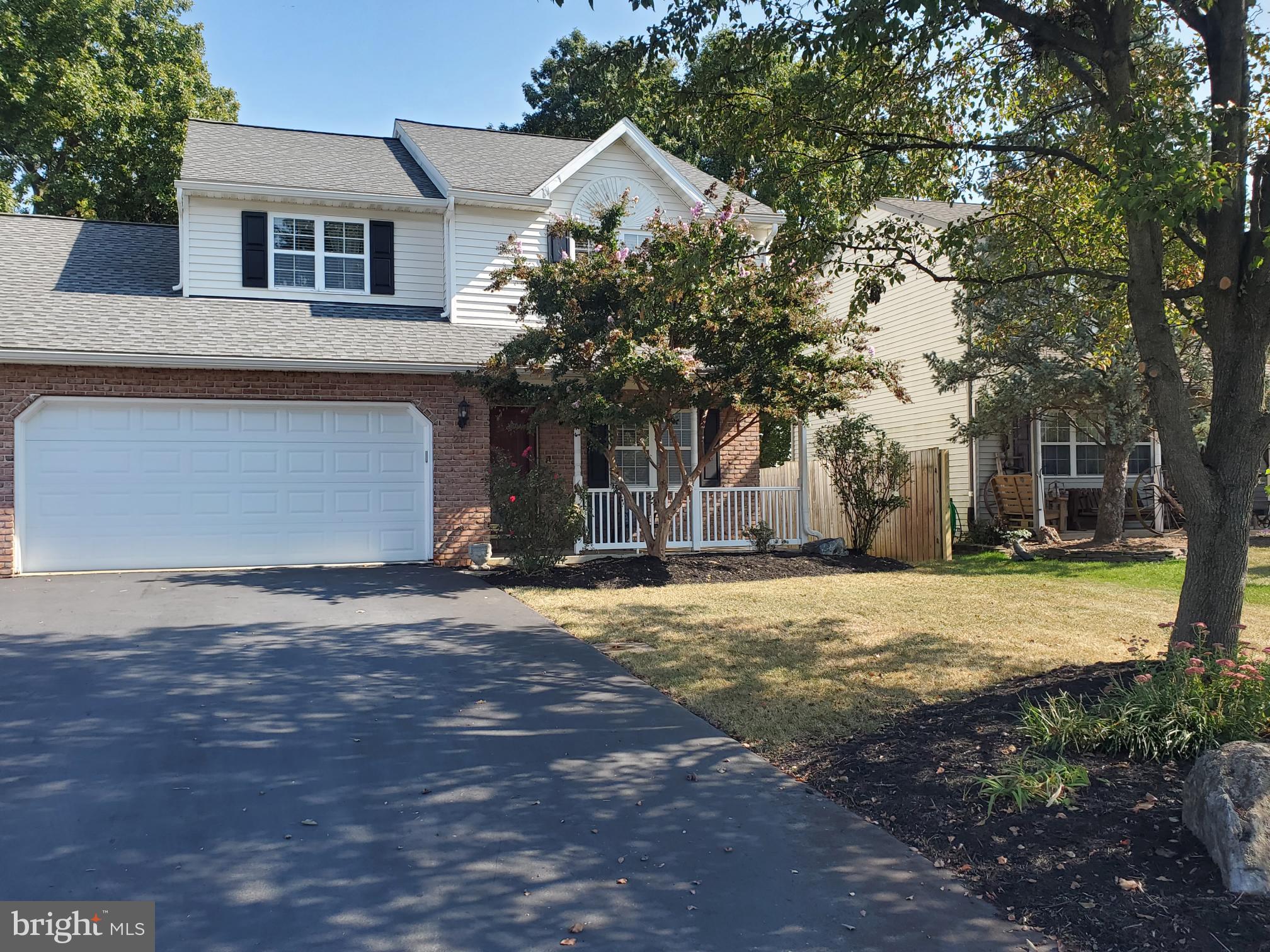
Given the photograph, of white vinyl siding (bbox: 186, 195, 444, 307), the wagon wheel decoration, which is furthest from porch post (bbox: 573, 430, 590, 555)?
the wagon wheel decoration

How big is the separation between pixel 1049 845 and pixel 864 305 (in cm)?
511

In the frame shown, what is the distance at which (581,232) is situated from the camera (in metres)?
11.9

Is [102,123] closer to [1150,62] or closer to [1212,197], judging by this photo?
[1150,62]

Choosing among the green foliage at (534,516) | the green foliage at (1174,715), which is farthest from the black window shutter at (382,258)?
the green foliage at (1174,715)

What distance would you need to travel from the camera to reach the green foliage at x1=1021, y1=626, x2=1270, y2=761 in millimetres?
4695

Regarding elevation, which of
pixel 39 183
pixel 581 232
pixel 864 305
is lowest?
pixel 864 305

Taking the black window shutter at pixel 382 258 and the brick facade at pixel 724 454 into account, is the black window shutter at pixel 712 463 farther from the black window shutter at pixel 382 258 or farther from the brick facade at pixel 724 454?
the black window shutter at pixel 382 258

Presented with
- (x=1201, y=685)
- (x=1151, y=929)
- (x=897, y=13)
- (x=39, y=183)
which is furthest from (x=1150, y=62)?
(x=39, y=183)

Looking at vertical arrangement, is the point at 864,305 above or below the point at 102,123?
below

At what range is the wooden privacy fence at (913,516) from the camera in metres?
14.3

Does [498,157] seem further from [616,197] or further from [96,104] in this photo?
[96,104]

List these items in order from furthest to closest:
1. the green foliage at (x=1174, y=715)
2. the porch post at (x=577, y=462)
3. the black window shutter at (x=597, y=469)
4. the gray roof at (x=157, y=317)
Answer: the black window shutter at (x=597, y=469), the porch post at (x=577, y=462), the gray roof at (x=157, y=317), the green foliage at (x=1174, y=715)

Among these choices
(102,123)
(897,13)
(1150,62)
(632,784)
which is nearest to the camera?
(632,784)

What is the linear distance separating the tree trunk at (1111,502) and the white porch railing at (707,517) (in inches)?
207
